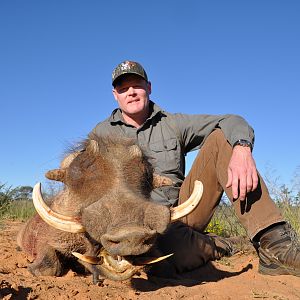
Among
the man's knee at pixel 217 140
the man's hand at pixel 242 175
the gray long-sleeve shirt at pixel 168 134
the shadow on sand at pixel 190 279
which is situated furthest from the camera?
the gray long-sleeve shirt at pixel 168 134

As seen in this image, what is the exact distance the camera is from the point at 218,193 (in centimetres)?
418

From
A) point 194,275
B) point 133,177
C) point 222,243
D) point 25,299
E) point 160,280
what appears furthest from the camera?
point 222,243

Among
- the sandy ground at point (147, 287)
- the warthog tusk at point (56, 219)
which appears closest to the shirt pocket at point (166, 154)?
the sandy ground at point (147, 287)

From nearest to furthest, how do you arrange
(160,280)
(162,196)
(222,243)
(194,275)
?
(160,280) < (194,275) < (162,196) < (222,243)

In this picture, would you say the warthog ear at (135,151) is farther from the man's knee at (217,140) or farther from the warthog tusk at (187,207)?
the man's knee at (217,140)

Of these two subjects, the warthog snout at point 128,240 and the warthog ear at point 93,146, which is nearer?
the warthog snout at point 128,240

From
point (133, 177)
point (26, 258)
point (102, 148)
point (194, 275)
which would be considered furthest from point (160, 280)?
point (26, 258)

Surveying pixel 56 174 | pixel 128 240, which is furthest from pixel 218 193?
pixel 128 240

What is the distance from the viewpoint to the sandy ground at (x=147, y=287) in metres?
2.75

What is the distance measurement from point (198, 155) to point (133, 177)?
1168 mm

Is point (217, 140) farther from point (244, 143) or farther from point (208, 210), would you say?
point (208, 210)

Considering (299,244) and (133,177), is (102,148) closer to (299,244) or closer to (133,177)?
(133,177)

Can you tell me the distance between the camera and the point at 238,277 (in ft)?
11.5

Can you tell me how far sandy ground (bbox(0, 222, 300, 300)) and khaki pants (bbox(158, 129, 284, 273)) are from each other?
275 millimetres
